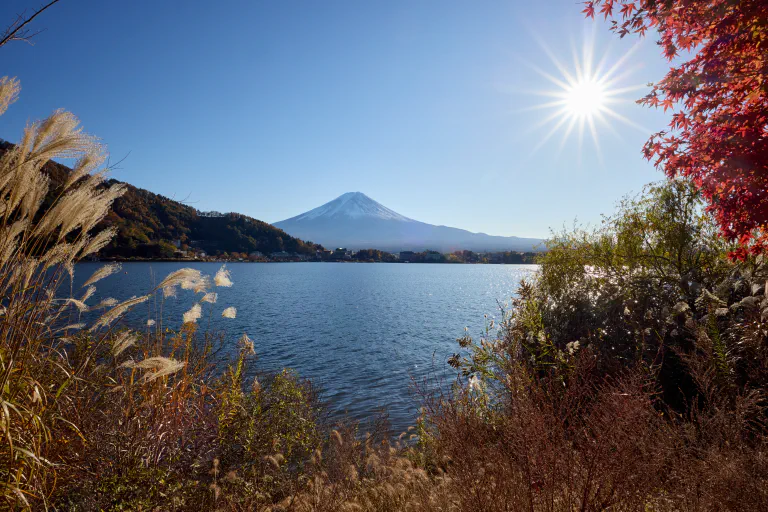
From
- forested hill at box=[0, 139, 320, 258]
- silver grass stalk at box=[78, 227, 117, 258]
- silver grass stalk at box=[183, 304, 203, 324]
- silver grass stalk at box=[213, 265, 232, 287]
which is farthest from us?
forested hill at box=[0, 139, 320, 258]

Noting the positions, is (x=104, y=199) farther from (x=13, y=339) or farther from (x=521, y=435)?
(x=521, y=435)

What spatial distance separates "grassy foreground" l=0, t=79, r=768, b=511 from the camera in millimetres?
2814

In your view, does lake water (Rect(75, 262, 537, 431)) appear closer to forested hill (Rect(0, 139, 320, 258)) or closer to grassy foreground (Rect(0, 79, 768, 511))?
grassy foreground (Rect(0, 79, 768, 511))

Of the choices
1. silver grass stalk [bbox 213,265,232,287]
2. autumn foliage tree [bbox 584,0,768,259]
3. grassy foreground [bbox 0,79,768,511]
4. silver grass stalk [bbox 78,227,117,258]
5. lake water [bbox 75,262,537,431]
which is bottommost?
lake water [bbox 75,262,537,431]

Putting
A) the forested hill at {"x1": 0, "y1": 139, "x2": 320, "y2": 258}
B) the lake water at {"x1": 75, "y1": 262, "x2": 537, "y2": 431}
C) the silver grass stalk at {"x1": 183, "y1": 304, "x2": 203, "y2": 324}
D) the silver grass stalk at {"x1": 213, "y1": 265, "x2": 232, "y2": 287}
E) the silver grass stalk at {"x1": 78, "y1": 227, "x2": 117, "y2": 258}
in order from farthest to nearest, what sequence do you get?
→ the forested hill at {"x1": 0, "y1": 139, "x2": 320, "y2": 258} < the lake water at {"x1": 75, "y1": 262, "x2": 537, "y2": 431} < the silver grass stalk at {"x1": 213, "y1": 265, "x2": 232, "y2": 287} < the silver grass stalk at {"x1": 183, "y1": 304, "x2": 203, "y2": 324} < the silver grass stalk at {"x1": 78, "y1": 227, "x2": 117, "y2": 258}

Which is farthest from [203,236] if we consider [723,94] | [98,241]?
[723,94]

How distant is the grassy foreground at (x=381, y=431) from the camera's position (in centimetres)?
281

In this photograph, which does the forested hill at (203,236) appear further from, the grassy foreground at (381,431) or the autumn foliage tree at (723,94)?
the autumn foliage tree at (723,94)

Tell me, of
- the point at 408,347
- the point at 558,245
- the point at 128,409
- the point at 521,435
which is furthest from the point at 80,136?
the point at 408,347

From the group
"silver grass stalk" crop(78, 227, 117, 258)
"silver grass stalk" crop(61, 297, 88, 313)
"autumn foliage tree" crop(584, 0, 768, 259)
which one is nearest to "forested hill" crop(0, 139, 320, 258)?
"silver grass stalk" crop(61, 297, 88, 313)

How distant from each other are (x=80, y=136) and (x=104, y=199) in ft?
1.86

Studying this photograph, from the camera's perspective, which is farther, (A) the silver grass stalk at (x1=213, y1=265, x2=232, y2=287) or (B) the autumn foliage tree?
(A) the silver grass stalk at (x1=213, y1=265, x2=232, y2=287)

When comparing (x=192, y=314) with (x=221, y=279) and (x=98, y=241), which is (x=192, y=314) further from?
(x=98, y=241)

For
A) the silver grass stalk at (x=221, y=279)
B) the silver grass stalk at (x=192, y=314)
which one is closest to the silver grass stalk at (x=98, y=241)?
the silver grass stalk at (x=192, y=314)
